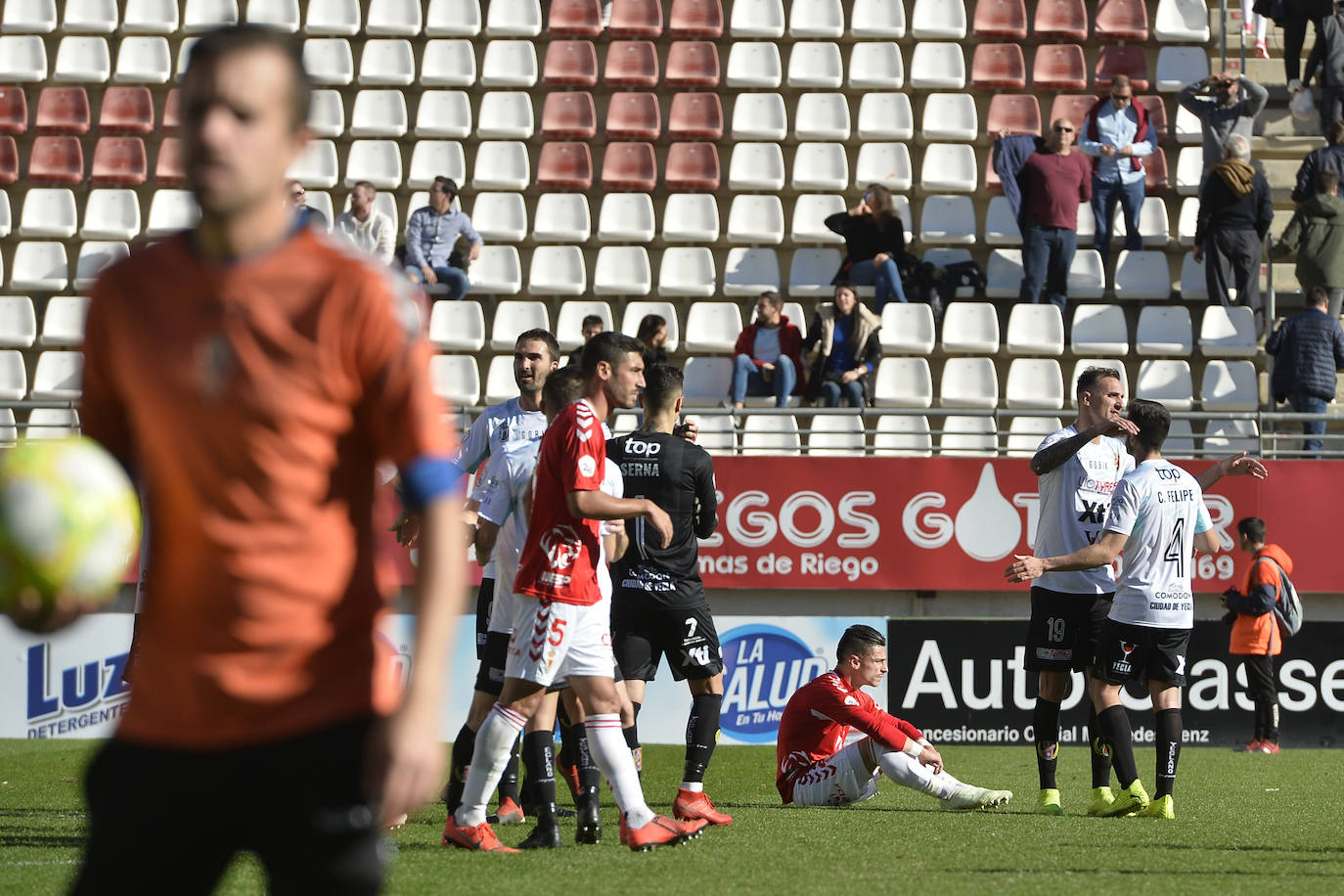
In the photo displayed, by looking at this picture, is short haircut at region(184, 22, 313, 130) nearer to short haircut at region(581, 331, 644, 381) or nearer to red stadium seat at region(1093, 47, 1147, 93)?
short haircut at region(581, 331, 644, 381)

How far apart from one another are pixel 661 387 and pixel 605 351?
821 millimetres

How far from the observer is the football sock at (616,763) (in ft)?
21.5

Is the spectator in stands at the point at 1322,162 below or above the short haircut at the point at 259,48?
above

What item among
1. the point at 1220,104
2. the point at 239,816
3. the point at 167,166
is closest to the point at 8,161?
the point at 167,166

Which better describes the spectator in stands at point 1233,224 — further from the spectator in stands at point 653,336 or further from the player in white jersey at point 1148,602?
the player in white jersey at point 1148,602

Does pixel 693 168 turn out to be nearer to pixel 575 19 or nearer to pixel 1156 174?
pixel 575 19

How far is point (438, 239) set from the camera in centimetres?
1669

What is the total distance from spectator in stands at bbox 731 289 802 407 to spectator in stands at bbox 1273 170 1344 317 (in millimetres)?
5046

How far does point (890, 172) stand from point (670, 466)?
11032 millimetres

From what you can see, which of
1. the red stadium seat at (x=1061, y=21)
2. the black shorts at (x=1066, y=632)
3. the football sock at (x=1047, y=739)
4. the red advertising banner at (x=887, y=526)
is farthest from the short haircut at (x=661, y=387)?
the red stadium seat at (x=1061, y=21)

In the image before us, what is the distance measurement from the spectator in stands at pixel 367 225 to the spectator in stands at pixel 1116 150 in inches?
284

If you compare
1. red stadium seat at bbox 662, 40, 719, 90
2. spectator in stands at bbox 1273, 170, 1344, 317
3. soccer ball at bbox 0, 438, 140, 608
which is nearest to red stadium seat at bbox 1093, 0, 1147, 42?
spectator in stands at bbox 1273, 170, 1344, 317

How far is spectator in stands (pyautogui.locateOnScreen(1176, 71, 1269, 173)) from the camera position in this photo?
54.9 feet

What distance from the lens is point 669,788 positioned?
10.0m
